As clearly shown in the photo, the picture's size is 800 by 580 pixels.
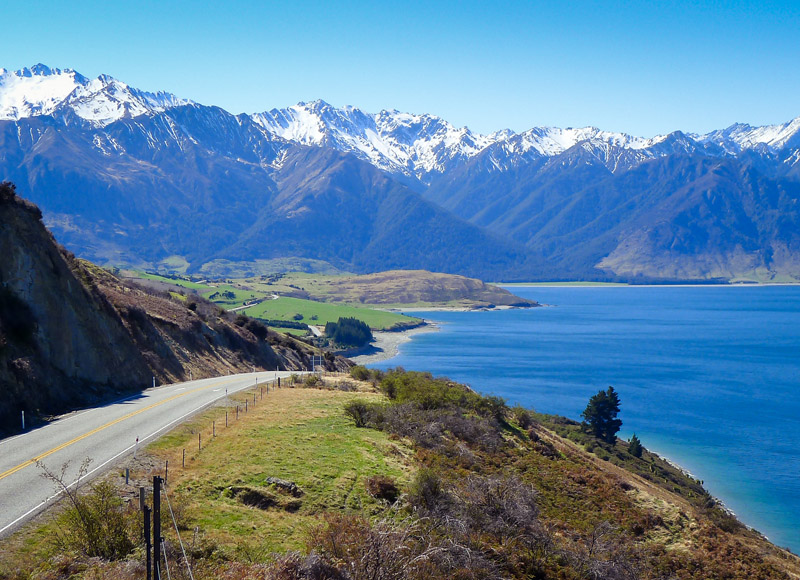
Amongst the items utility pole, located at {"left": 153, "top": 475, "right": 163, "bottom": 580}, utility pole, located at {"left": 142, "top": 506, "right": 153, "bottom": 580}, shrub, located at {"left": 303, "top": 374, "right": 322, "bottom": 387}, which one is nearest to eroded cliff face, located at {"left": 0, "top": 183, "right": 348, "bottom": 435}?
shrub, located at {"left": 303, "top": 374, "right": 322, "bottom": 387}

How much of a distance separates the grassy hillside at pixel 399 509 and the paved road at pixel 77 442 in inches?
38.4

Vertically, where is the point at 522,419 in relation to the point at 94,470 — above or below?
below

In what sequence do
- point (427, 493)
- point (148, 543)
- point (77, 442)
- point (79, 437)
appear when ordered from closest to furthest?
point (148, 543) → point (427, 493) → point (77, 442) → point (79, 437)

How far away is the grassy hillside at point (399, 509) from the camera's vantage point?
43.3 feet

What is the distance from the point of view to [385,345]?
15162 centimetres

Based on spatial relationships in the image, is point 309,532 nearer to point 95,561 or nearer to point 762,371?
point 95,561

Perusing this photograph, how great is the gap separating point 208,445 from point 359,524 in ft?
30.7

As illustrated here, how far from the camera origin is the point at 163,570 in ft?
40.4

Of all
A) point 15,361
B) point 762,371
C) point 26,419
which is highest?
point 15,361

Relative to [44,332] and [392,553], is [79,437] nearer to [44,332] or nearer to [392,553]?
[44,332]

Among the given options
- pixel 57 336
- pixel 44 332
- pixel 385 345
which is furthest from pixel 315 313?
pixel 44 332

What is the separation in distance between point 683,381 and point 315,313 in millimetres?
104965

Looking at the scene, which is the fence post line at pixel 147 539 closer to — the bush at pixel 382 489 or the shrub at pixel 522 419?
the bush at pixel 382 489

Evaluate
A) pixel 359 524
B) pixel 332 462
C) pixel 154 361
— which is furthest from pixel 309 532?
pixel 154 361
